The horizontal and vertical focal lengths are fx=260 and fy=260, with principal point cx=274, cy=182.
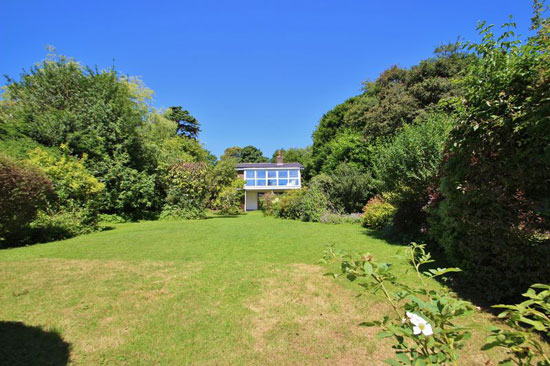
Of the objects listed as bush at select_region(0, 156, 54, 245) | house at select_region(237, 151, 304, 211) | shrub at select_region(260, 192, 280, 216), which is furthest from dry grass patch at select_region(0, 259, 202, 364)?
house at select_region(237, 151, 304, 211)

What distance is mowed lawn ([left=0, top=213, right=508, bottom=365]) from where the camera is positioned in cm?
300

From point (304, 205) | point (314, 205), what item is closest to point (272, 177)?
point (304, 205)

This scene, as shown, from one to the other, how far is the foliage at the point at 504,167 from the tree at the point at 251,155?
5358 cm

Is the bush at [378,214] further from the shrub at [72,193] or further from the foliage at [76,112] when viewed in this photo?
the foliage at [76,112]

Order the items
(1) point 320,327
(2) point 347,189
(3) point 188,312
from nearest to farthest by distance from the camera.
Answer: (1) point 320,327
(3) point 188,312
(2) point 347,189

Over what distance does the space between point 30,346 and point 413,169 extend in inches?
349

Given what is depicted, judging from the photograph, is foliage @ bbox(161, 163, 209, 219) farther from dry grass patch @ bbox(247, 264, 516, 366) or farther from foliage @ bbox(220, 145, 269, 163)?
foliage @ bbox(220, 145, 269, 163)

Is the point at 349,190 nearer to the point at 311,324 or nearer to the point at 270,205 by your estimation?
the point at 270,205

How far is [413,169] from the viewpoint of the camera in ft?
25.7

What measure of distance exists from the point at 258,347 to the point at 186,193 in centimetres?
1646

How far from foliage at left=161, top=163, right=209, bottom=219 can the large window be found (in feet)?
46.7

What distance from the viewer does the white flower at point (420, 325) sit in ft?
3.54

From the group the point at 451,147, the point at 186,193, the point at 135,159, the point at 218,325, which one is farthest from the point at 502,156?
the point at 135,159

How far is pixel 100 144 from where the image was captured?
15.9 meters
